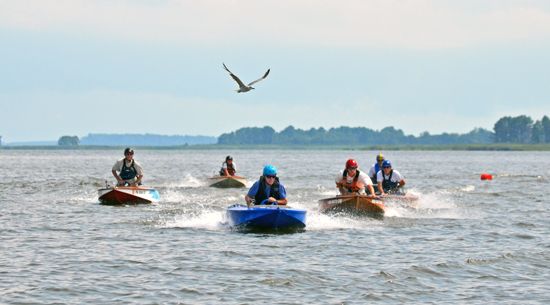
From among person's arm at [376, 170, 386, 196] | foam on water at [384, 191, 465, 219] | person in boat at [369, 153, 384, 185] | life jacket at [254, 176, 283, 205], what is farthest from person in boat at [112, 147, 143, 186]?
life jacket at [254, 176, 283, 205]

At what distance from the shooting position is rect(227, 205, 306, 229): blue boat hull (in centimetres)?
2383

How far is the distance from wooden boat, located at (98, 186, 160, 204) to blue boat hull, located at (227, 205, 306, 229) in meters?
9.94

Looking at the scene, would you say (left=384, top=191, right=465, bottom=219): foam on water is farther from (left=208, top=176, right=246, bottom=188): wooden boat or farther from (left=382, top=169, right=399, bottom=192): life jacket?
(left=208, top=176, right=246, bottom=188): wooden boat

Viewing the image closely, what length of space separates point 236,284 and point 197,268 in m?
1.90

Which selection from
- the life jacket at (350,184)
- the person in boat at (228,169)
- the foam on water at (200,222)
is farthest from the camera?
the person in boat at (228,169)

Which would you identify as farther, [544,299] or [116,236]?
[116,236]

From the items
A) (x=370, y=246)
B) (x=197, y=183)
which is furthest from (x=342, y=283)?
(x=197, y=183)

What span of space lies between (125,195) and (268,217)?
11.5m

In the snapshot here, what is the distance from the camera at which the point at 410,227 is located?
27109mm

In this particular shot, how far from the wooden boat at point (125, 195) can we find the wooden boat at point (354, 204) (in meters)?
8.98

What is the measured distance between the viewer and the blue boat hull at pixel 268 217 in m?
23.8

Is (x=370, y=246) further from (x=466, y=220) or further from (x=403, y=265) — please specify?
(x=466, y=220)

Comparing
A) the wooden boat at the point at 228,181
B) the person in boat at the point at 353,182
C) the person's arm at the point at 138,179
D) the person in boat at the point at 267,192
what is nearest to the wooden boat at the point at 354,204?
the person in boat at the point at 353,182

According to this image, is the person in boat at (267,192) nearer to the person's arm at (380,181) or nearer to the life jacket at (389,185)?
the person's arm at (380,181)
